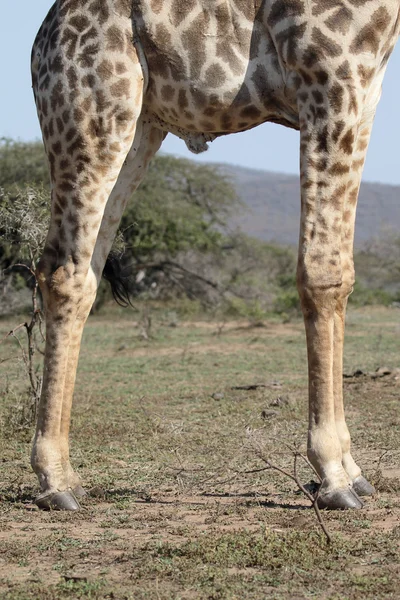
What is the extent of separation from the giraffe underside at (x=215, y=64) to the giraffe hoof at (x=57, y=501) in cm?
201

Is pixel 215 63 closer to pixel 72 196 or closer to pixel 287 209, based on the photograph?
pixel 72 196

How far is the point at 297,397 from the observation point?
26.6 feet

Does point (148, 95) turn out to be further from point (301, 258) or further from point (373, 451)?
point (373, 451)

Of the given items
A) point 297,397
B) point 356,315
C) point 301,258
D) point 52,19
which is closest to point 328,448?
point 301,258

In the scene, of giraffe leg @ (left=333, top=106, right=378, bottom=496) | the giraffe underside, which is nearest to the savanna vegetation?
giraffe leg @ (left=333, top=106, right=378, bottom=496)

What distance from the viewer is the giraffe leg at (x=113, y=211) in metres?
5.09

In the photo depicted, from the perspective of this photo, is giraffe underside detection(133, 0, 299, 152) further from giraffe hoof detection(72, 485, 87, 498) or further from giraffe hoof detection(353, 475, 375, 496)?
giraffe hoof detection(72, 485, 87, 498)

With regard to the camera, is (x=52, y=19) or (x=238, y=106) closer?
(x=238, y=106)

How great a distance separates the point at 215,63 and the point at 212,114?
0.84ft

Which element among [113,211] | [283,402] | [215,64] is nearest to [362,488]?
[113,211]

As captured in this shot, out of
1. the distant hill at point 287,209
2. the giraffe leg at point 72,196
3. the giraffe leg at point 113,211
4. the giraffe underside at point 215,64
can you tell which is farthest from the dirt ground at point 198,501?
the distant hill at point 287,209

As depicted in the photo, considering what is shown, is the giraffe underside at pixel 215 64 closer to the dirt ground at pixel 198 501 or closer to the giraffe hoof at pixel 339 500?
the dirt ground at pixel 198 501

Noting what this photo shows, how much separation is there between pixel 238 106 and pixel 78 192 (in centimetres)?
93

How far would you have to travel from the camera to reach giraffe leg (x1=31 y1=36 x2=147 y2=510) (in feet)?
16.4
